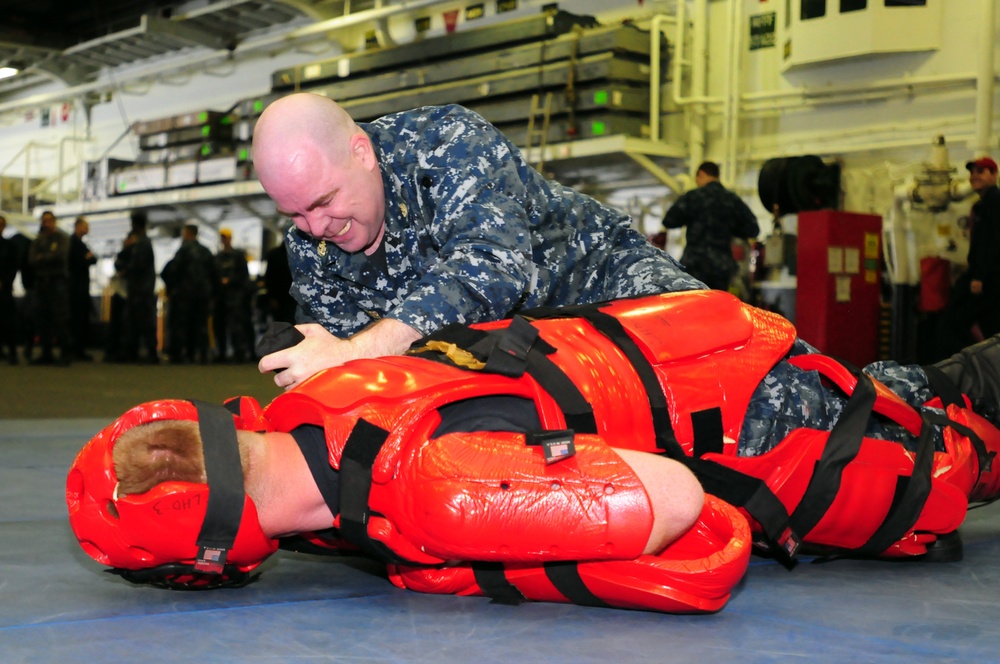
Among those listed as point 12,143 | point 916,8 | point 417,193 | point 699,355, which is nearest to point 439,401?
point 699,355

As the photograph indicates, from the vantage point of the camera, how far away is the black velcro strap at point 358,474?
1724mm

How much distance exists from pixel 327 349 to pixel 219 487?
0.38m

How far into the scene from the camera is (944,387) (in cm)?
257

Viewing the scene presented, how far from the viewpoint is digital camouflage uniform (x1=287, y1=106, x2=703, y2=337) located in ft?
7.14

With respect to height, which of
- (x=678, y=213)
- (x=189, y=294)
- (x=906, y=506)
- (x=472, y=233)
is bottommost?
(x=906, y=506)

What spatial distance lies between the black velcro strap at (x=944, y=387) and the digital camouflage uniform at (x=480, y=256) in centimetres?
3

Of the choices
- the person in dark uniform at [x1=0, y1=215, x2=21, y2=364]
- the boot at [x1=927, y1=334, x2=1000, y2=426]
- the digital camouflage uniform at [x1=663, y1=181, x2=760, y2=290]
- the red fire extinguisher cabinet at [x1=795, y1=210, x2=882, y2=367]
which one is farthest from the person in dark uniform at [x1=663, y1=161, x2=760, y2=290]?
the person in dark uniform at [x1=0, y1=215, x2=21, y2=364]

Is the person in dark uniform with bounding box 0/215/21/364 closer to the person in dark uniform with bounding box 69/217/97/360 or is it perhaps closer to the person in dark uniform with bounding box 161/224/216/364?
the person in dark uniform with bounding box 69/217/97/360

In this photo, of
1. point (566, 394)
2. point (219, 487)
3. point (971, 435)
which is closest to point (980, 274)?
point (971, 435)

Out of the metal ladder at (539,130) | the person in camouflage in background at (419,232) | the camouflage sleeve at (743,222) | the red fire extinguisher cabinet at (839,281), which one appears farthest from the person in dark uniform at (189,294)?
the person in camouflage in background at (419,232)

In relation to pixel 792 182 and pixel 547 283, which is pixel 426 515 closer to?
pixel 547 283

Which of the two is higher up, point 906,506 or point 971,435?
point 971,435

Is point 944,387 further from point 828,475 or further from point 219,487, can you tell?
point 219,487

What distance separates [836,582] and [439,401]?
2.98ft
